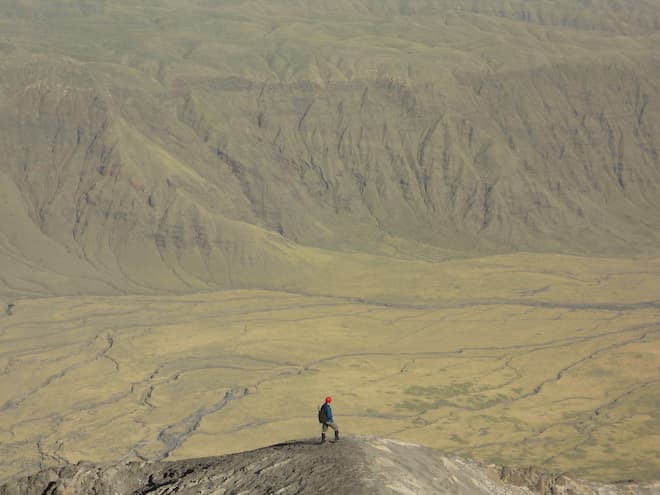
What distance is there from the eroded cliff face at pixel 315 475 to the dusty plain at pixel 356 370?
5496 cm

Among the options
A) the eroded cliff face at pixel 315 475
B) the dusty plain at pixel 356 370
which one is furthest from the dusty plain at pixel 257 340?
the eroded cliff face at pixel 315 475

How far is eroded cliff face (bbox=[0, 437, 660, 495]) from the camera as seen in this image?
110 feet

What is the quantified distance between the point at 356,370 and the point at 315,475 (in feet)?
324

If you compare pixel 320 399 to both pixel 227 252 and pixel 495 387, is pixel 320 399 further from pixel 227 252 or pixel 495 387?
pixel 227 252

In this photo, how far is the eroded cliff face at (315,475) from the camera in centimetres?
3359

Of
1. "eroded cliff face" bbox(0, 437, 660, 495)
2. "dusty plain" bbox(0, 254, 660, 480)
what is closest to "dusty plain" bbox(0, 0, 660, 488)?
"dusty plain" bbox(0, 254, 660, 480)

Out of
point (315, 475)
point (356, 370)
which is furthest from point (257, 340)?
point (315, 475)

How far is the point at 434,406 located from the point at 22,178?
4365 inches

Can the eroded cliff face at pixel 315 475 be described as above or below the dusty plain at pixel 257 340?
above

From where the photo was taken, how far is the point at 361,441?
3788cm

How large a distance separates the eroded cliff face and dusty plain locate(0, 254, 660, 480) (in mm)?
54959

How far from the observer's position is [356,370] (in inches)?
5207

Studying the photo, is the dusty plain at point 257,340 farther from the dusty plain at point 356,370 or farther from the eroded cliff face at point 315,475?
the eroded cliff face at point 315,475

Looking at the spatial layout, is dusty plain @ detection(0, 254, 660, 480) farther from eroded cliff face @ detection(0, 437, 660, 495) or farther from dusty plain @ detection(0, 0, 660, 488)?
eroded cliff face @ detection(0, 437, 660, 495)
